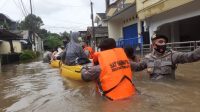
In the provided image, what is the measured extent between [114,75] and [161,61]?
147cm

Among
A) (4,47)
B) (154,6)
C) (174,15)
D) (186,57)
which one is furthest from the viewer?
(4,47)

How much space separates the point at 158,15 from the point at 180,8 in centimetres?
296

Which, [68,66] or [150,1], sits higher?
[150,1]

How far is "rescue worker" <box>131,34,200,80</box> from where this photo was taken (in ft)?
25.3

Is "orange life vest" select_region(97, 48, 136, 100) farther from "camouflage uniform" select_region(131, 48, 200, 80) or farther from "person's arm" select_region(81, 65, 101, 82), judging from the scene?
"camouflage uniform" select_region(131, 48, 200, 80)

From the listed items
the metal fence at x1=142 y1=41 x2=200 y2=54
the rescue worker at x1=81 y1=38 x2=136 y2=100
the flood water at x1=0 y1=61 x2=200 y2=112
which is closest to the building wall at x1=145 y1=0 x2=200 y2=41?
the metal fence at x1=142 y1=41 x2=200 y2=54

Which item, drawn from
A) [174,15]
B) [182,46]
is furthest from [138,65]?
[174,15]

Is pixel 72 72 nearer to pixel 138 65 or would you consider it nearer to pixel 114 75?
pixel 138 65

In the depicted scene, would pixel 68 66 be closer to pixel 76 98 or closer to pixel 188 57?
pixel 76 98

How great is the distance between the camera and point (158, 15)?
20.4 metres

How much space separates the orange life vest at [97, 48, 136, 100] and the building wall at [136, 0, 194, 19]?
9480 millimetres

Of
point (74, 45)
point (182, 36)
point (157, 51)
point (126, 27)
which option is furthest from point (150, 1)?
point (157, 51)

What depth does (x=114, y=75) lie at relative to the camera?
22.5ft

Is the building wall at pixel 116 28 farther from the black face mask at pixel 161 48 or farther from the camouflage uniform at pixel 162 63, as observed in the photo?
the black face mask at pixel 161 48
